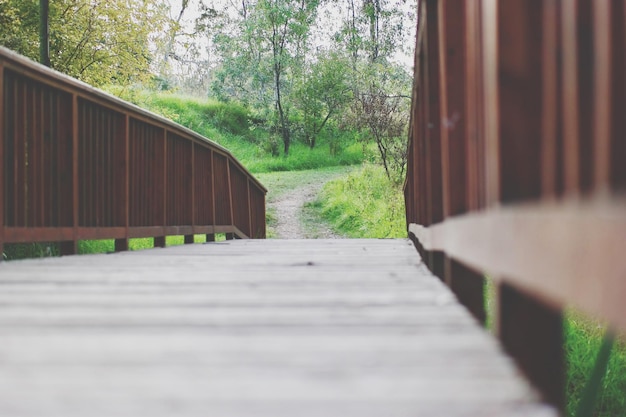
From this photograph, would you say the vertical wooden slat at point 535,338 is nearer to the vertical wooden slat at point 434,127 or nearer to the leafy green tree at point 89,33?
the vertical wooden slat at point 434,127

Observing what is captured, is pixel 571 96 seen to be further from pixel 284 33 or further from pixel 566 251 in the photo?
pixel 284 33

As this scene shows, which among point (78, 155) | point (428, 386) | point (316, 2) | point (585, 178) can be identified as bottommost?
point (428, 386)

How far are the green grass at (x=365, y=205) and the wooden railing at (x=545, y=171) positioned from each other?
→ 9.87 meters

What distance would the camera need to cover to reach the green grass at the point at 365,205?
1234 centimetres

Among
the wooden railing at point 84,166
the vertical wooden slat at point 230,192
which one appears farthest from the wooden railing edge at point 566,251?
the vertical wooden slat at point 230,192

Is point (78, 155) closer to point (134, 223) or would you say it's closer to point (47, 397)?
point (134, 223)

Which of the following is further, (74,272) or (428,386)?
(74,272)

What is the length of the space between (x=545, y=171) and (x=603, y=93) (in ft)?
1.09

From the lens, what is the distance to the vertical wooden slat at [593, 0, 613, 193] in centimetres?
79

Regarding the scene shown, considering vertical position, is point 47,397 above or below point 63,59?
below

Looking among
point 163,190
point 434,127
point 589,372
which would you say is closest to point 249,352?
point 434,127

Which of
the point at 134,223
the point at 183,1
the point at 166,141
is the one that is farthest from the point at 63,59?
the point at 183,1

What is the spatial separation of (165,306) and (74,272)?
3.53 ft

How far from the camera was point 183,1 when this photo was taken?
2436 cm
